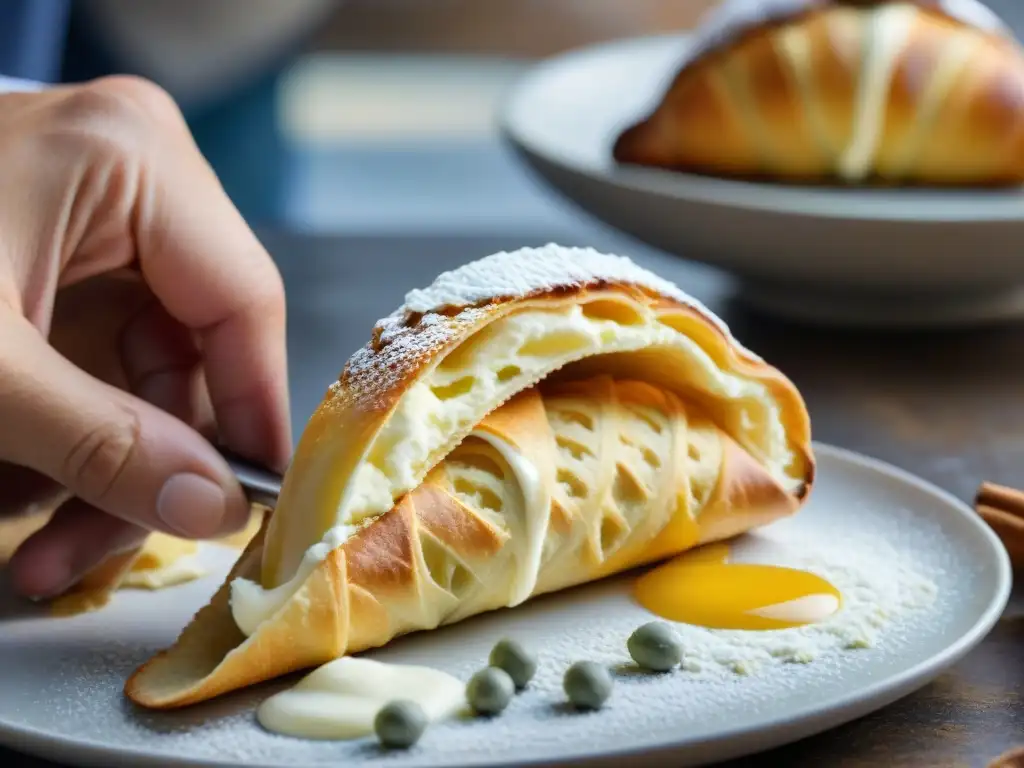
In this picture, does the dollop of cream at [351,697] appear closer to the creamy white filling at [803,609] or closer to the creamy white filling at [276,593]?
the creamy white filling at [276,593]

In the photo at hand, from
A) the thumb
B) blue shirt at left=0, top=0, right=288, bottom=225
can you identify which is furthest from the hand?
blue shirt at left=0, top=0, right=288, bottom=225

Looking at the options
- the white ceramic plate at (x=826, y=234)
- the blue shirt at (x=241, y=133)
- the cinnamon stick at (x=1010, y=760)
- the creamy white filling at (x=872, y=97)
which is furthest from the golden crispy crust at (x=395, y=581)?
the blue shirt at (x=241, y=133)

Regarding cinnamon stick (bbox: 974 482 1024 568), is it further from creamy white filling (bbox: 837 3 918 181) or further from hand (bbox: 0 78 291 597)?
creamy white filling (bbox: 837 3 918 181)

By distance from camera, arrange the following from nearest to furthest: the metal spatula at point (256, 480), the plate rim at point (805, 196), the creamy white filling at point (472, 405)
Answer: the creamy white filling at point (472, 405), the metal spatula at point (256, 480), the plate rim at point (805, 196)

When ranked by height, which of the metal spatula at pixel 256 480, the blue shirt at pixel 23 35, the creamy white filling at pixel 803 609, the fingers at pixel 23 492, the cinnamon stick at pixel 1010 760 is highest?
the cinnamon stick at pixel 1010 760

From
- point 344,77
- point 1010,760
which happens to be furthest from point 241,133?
point 1010,760

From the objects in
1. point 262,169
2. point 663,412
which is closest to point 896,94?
point 663,412
